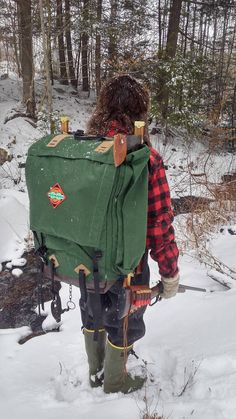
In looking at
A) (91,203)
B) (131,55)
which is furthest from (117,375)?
(131,55)

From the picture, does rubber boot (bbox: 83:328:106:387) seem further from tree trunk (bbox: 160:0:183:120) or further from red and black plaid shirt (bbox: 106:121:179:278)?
tree trunk (bbox: 160:0:183:120)

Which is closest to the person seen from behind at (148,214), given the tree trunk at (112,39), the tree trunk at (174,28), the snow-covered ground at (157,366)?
the snow-covered ground at (157,366)

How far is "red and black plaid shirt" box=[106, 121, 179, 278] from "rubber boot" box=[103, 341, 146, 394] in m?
0.58

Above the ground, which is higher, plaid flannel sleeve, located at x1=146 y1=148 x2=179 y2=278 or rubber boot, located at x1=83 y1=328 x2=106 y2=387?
plaid flannel sleeve, located at x1=146 y1=148 x2=179 y2=278

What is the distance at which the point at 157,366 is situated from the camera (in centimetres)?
253

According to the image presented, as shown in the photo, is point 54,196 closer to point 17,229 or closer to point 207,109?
point 17,229

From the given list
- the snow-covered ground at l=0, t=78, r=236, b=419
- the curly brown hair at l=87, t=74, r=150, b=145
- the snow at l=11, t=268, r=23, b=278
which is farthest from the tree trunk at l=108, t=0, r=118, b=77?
the curly brown hair at l=87, t=74, r=150, b=145

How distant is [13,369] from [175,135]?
11045 mm

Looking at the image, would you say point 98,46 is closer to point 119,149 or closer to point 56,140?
point 56,140

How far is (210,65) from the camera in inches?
522

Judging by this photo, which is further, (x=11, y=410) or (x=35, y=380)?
(x=35, y=380)

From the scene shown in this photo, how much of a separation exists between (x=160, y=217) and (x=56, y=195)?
0.55 meters

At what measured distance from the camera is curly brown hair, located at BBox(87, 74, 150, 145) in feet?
5.90

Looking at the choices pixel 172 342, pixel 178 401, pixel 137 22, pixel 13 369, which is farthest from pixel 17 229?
pixel 137 22
